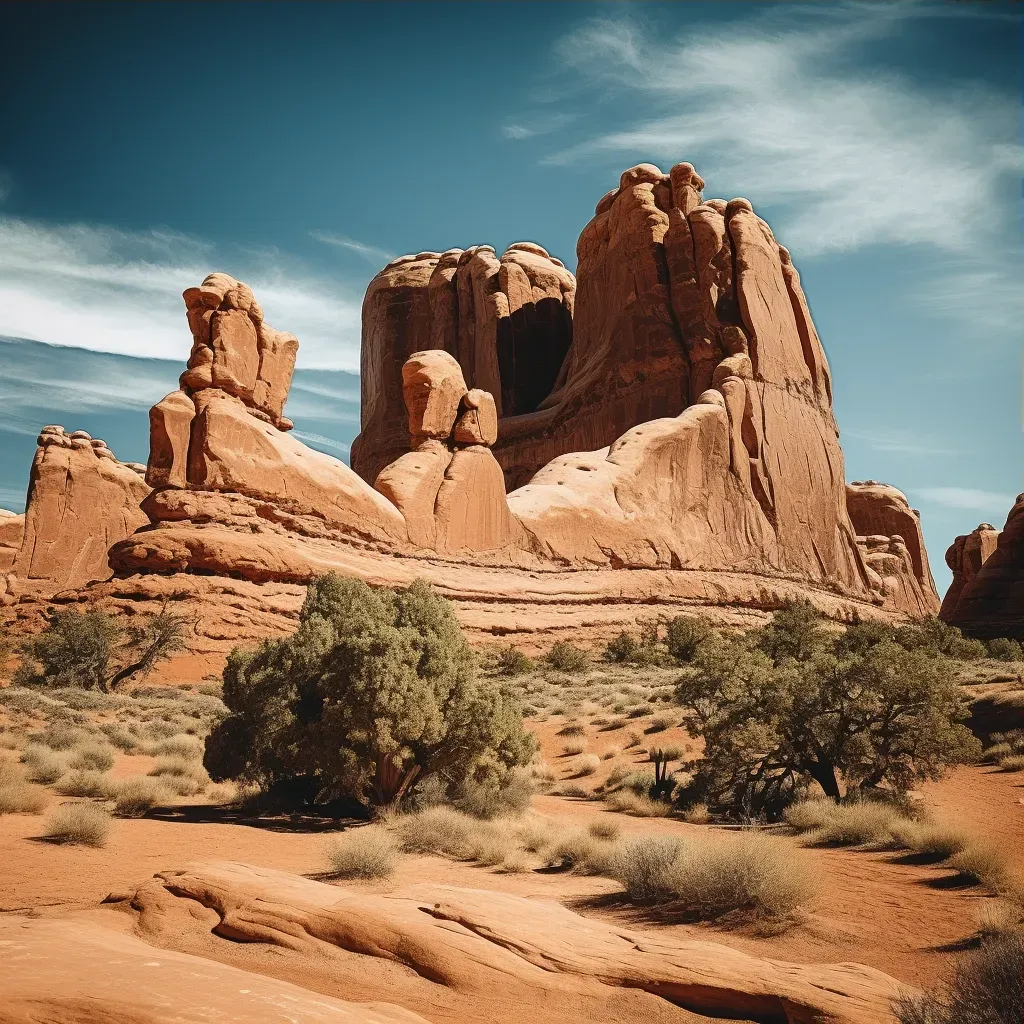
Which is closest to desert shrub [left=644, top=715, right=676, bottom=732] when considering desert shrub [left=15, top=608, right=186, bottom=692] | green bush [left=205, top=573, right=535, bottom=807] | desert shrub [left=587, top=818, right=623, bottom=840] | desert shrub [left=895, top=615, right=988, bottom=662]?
green bush [left=205, top=573, right=535, bottom=807]

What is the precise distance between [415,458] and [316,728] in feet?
65.2

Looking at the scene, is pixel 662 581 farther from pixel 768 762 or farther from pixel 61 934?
pixel 61 934

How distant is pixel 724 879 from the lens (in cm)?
757

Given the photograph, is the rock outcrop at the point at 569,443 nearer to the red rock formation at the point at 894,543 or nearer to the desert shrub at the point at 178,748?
the red rock formation at the point at 894,543

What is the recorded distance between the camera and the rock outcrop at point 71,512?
41.5 meters

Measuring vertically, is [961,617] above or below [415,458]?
below

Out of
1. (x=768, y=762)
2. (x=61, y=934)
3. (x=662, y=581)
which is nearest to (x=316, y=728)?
(x=768, y=762)

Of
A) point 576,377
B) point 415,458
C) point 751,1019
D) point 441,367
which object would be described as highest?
point 576,377

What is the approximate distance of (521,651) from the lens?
30172 mm

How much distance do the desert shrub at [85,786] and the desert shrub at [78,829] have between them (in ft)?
Answer: 9.19

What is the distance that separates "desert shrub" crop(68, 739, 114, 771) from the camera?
45.0 feet

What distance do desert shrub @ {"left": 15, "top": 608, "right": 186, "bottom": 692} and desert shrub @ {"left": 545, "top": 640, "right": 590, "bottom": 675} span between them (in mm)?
11425

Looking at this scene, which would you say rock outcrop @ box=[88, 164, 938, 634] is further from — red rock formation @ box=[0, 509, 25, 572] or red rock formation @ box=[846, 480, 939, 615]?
red rock formation @ box=[0, 509, 25, 572]

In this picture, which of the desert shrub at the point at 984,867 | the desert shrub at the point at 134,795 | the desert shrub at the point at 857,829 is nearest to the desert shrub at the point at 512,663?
the desert shrub at the point at 134,795
